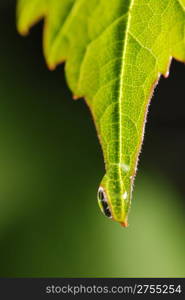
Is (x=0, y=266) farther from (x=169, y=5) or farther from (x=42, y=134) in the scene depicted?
(x=169, y=5)

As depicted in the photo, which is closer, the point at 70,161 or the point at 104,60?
the point at 104,60

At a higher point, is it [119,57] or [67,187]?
[119,57]

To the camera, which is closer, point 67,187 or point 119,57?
point 119,57

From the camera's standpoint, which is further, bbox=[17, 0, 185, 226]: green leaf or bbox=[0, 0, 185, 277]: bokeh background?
bbox=[0, 0, 185, 277]: bokeh background

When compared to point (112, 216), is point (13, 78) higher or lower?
lower

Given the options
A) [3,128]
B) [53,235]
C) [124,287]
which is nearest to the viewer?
[124,287]

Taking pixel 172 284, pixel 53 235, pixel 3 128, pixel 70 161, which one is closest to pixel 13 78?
pixel 3 128
